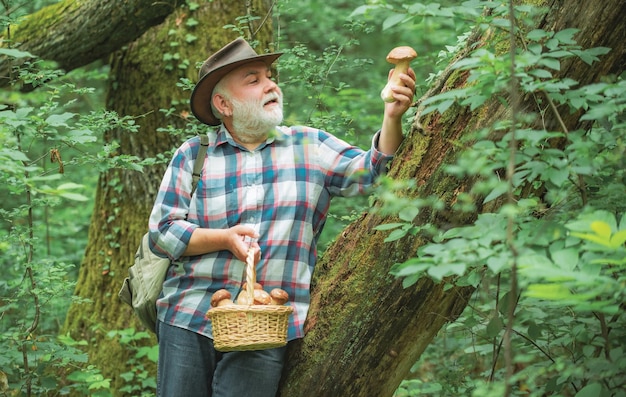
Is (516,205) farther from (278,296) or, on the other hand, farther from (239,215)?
(239,215)

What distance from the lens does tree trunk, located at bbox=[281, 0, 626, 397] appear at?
9.03 ft

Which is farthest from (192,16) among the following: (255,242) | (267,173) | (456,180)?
(456,180)

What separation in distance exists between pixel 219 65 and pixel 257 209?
681 millimetres

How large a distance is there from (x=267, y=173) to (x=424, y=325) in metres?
0.96

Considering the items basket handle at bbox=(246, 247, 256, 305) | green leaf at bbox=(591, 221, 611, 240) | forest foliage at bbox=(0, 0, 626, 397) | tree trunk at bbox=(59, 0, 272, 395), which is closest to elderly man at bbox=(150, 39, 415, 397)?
basket handle at bbox=(246, 247, 256, 305)

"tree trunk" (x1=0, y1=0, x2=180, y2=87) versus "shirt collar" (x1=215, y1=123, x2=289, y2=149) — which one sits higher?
"tree trunk" (x1=0, y1=0, x2=180, y2=87)

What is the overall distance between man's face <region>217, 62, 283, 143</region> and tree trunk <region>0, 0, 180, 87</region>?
176cm

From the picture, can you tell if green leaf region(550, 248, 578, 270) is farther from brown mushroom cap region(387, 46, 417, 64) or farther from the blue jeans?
the blue jeans

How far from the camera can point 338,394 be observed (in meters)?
3.14

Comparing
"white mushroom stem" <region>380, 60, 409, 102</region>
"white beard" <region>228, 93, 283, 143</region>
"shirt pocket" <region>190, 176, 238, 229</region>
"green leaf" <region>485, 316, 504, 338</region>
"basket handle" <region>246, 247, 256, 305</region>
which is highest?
"white mushroom stem" <region>380, 60, 409, 102</region>

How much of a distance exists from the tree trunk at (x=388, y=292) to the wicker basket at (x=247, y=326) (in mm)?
370

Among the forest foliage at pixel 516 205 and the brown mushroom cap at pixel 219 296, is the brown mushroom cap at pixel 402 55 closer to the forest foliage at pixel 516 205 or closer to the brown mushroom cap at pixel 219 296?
the forest foliage at pixel 516 205

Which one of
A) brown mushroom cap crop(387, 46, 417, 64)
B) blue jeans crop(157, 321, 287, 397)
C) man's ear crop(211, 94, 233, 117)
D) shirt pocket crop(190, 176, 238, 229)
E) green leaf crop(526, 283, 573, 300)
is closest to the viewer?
green leaf crop(526, 283, 573, 300)

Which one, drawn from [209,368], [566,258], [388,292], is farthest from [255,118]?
[566,258]
